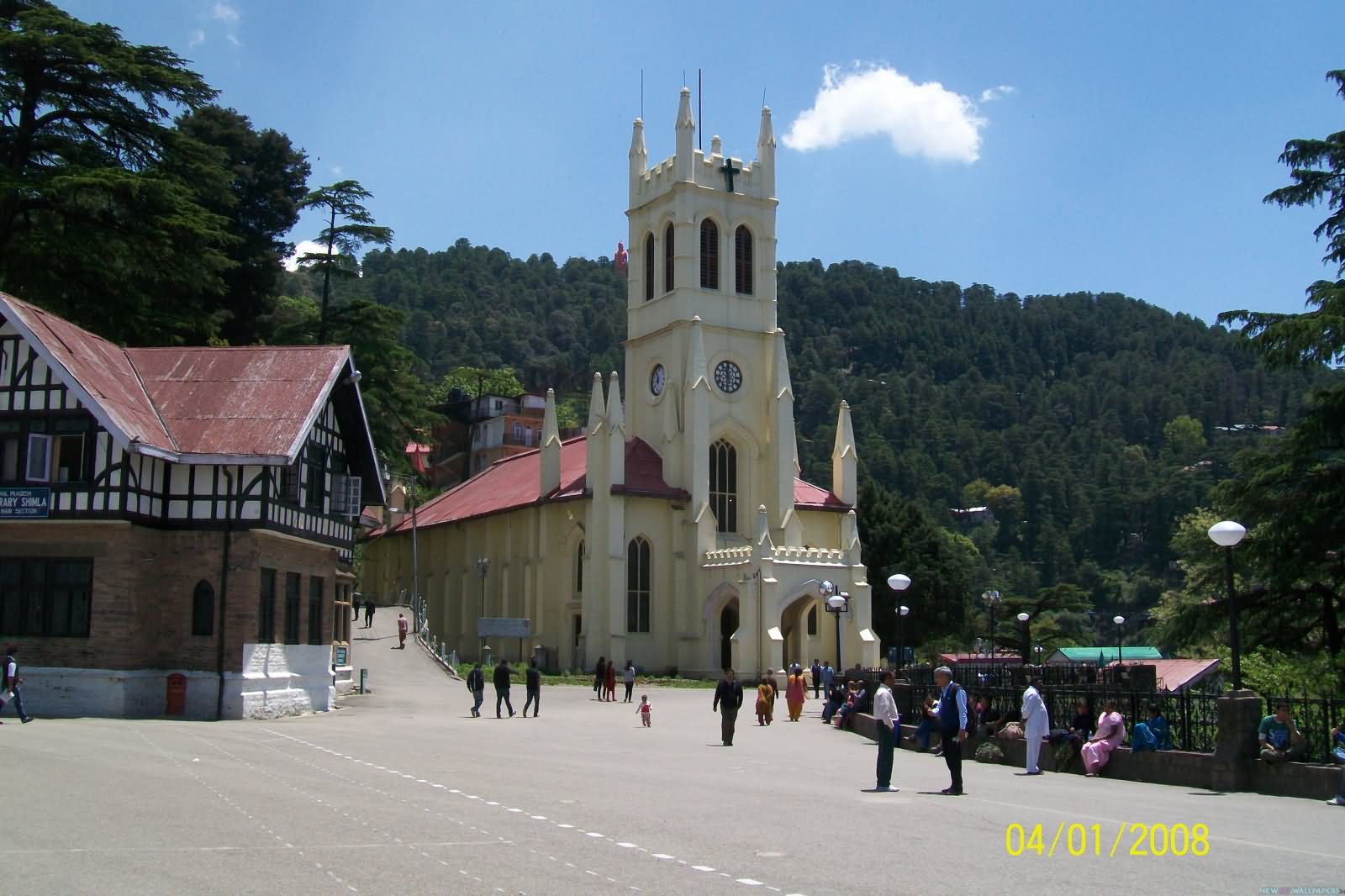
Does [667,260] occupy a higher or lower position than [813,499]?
higher

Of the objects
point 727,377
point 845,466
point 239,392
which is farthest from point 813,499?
point 239,392

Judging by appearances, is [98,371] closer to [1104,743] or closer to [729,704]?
[729,704]

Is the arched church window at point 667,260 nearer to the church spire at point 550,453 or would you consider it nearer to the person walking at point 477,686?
the church spire at point 550,453

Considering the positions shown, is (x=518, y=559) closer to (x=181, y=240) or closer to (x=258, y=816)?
(x=181, y=240)

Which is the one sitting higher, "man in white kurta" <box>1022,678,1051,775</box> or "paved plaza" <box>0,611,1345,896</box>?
"man in white kurta" <box>1022,678,1051,775</box>

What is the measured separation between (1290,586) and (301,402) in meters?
24.4

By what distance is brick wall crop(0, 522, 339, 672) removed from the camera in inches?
1104

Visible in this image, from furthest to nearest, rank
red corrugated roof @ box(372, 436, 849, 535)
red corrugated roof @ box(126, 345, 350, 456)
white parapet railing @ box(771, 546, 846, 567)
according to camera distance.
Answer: red corrugated roof @ box(372, 436, 849, 535) → white parapet railing @ box(771, 546, 846, 567) → red corrugated roof @ box(126, 345, 350, 456)

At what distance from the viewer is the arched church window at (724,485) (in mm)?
59719

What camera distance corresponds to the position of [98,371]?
29.4 metres

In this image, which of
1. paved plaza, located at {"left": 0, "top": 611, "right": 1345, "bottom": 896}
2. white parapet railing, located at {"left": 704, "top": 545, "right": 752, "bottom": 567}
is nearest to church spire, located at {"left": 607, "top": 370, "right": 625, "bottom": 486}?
white parapet railing, located at {"left": 704, "top": 545, "right": 752, "bottom": 567}

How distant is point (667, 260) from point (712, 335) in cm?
492
